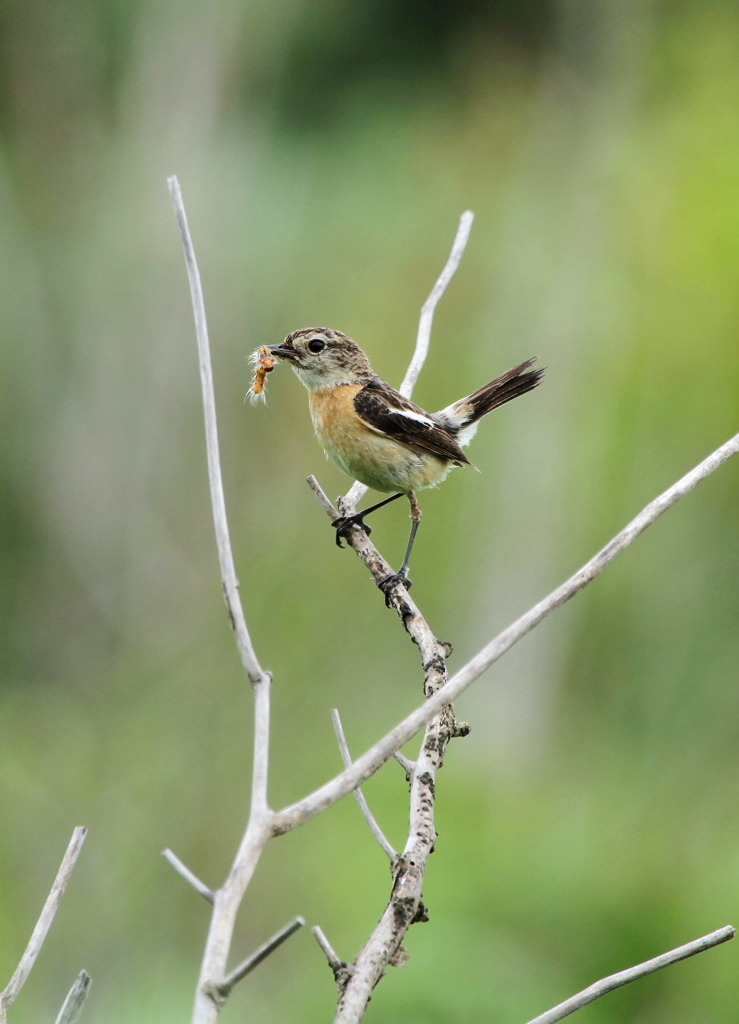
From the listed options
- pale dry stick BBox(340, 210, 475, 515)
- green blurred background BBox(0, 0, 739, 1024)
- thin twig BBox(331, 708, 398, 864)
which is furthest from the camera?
green blurred background BBox(0, 0, 739, 1024)

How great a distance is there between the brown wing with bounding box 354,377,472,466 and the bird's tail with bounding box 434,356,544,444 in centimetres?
30

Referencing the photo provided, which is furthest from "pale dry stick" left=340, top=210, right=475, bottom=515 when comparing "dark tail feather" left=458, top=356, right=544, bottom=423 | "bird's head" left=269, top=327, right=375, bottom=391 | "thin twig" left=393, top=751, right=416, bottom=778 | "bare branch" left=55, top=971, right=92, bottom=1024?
"bare branch" left=55, top=971, right=92, bottom=1024

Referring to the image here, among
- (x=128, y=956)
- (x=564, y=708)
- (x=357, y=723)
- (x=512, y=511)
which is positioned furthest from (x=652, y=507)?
(x=512, y=511)

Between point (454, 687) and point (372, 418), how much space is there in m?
2.79

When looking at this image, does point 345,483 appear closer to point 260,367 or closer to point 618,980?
point 260,367

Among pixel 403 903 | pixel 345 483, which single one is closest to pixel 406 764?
pixel 403 903

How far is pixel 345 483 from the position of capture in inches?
440

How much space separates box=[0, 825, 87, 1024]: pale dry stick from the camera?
3.79 feet

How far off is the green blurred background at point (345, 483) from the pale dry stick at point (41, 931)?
2.58 metres

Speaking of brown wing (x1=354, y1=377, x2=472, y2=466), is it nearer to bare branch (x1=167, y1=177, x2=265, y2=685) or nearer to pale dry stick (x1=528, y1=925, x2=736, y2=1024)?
bare branch (x1=167, y1=177, x2=265, y2=685)

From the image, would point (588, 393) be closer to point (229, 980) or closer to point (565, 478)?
point (565, 478)

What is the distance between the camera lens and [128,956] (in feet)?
13.8

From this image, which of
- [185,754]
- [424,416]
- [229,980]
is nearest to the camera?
[229,980]

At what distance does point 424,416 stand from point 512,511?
24.9 ft
